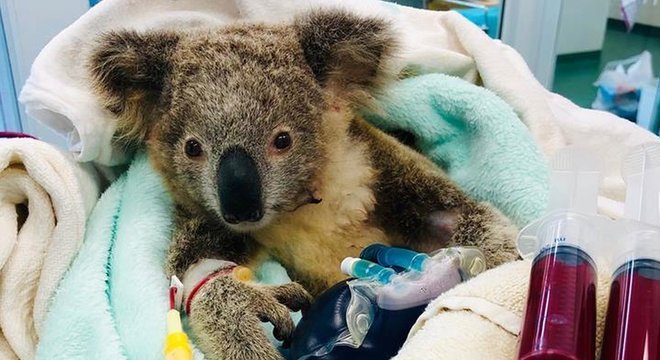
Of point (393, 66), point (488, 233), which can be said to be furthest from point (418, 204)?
point (393, 66)

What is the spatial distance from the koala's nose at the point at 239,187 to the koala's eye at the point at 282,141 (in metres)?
0.05

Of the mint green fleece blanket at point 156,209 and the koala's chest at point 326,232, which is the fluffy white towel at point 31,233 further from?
the koala's chest at point 326,232

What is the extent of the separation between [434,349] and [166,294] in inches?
15.5

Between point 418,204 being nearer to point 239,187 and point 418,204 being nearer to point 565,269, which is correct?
point 239,187

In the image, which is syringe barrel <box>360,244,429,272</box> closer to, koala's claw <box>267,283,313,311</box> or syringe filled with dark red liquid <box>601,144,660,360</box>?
koala's claw <box>267,283,313,311</box>

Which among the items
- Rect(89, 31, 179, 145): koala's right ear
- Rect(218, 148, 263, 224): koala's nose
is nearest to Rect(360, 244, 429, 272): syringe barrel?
Rect(218, 148, 263, 224): koala's nose

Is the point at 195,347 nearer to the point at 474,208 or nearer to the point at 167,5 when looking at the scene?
the point at 474,208

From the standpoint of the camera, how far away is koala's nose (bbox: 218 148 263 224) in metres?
0.78

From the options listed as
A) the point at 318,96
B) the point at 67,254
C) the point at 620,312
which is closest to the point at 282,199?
the point at 318,96

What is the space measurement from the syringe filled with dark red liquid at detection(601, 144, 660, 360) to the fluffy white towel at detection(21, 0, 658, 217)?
267mm

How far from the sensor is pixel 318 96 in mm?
919

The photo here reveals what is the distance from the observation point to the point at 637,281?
0.49m

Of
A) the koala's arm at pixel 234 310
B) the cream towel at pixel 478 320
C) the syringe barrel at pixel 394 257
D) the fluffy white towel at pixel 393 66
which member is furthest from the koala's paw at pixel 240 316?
the fluffy white towel at pixel 393 66

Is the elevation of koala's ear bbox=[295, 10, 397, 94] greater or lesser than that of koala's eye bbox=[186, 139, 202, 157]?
greater
